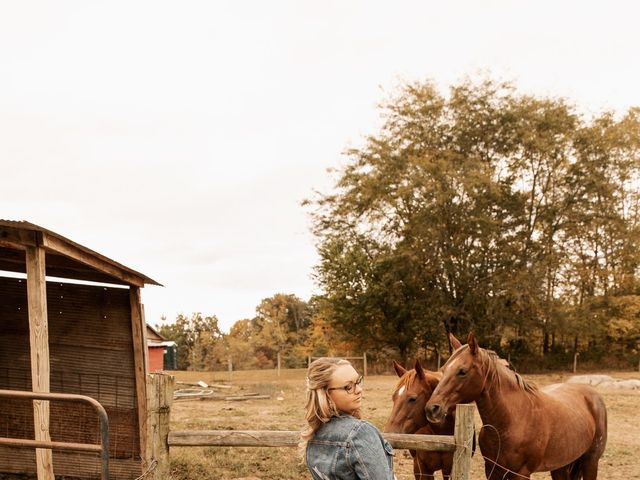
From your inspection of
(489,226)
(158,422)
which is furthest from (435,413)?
(489,226)

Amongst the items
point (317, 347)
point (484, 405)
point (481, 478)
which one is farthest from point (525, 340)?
point (484, 405)

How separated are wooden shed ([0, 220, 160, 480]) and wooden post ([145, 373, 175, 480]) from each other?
1.76 m

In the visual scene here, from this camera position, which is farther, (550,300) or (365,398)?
(550,300)

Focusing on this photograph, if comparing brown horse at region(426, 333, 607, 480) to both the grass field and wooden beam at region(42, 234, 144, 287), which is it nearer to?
the grass field

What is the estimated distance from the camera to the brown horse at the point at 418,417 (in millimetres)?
5379

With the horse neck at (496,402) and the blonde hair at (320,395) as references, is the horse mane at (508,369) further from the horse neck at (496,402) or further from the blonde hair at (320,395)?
the blonde hair at (320,395)

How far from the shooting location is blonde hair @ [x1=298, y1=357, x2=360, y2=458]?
2.32 m

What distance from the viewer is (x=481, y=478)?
839 centimetres

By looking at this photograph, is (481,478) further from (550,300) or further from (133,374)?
(550,300)

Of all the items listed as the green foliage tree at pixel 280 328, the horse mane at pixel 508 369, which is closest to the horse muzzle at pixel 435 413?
the horse mane at pixel 508 369

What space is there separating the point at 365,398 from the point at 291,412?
4407mm

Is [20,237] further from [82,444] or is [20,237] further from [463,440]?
[463,440]

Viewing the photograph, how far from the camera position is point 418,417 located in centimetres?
545

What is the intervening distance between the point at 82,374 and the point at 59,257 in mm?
1272
